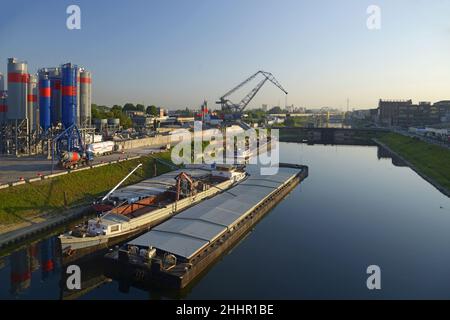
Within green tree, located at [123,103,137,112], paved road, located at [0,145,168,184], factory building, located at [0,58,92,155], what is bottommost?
paved road, located at [0,145,168,184]

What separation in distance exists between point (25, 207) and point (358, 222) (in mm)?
13922

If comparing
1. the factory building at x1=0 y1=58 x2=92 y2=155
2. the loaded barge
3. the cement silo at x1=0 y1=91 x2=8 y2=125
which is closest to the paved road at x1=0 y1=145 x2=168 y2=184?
the factory building at x1=0 y1=58 x2=92 y2=155

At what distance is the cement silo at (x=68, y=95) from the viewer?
86.7 feet

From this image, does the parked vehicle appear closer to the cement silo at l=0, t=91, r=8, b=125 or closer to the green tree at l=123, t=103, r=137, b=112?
the cement silo at l=0, t=91, r=8, b=125

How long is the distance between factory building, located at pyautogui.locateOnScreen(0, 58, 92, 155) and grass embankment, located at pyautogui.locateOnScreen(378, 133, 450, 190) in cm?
2477

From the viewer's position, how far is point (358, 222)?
59.6ft

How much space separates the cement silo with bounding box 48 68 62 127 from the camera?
28703 millimetres

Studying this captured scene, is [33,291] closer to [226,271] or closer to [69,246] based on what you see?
[69,246]

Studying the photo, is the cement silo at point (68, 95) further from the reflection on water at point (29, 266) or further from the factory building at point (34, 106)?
the reflection on water at point (29, 266)

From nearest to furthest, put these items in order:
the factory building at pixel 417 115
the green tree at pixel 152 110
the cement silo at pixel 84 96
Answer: the cement silo at pixel 84 96
the green tree at pixel 152 110
the factory building at pixel 417 115

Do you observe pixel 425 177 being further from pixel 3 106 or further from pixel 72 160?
pixel 3 106

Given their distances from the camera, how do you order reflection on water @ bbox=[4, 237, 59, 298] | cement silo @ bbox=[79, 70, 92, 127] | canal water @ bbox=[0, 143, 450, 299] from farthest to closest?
cement silo @ bbox=[79, 70, 92, 127] → reflection on water @ bbox=[4, 237, 59, 298] → canal water @ bbox=[0, 143, 450, 299]

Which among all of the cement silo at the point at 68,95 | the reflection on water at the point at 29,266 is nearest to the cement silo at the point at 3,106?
the cement silo at the point at 68,95

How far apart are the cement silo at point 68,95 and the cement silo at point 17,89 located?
2.25 meters
